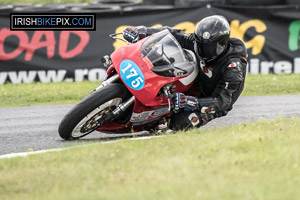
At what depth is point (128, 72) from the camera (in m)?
6.09

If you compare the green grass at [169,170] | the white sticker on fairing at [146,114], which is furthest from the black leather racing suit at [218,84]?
the green grass at [169,170]

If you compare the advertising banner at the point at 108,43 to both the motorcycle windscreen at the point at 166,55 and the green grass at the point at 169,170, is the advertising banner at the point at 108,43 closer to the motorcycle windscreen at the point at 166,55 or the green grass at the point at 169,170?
the motorcycle windscreen at the point at 166,55

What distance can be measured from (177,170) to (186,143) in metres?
1.02


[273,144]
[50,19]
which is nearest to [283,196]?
[273,144]

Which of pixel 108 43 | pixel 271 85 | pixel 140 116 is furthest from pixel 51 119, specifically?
pixel 271 85

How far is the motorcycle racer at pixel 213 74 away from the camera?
247 inches

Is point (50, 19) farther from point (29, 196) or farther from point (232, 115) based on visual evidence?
point (29, 196)

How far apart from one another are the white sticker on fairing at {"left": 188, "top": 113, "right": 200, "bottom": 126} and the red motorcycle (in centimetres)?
24

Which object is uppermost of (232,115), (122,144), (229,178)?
(229,178)

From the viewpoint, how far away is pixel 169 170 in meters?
4.43

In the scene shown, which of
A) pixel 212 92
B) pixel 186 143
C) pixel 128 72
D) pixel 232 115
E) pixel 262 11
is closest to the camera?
pixel 186 143

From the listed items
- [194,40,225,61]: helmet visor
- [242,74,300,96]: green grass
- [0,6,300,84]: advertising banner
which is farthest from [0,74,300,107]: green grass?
[194,40,225,61]: helmet visor

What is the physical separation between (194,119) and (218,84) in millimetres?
492

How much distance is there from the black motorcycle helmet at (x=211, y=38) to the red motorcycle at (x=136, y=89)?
8.1 inches
